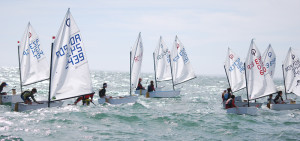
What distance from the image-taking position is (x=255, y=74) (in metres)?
23.3

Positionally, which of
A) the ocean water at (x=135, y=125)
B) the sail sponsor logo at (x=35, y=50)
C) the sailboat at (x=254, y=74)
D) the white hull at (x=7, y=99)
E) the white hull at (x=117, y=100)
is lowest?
the ocean water at (x=135, y=125)

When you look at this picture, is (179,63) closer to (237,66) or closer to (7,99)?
(237,66)

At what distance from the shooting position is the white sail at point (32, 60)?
26534 millimetres

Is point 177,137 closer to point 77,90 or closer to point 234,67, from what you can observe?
point 77,90

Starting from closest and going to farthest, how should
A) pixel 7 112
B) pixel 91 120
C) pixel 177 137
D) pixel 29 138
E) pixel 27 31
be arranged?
pixel 29 138 < pixel 177 137 < pixel 91 120 < pixel 7 112 < pixel 27 31

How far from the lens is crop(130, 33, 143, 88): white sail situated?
3025 cm

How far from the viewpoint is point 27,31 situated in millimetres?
27375

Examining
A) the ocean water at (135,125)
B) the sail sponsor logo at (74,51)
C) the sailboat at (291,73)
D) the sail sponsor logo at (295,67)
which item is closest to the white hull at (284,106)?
the ocean water at (135,125)

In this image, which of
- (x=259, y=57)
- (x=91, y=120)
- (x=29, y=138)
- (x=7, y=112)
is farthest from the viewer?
(x=259, y=57)

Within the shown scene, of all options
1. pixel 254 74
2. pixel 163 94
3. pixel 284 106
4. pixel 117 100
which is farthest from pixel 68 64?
pixel 284 106

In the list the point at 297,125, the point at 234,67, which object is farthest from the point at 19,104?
the point at 234,67

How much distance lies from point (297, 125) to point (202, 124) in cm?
554

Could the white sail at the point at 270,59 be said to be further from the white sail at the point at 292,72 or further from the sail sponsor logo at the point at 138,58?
the sail sponsor logo at the point at 138,58

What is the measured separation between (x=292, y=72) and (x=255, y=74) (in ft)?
30.5
